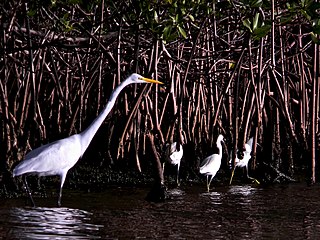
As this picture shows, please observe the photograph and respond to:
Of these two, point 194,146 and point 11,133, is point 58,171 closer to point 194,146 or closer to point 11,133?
point 11,133

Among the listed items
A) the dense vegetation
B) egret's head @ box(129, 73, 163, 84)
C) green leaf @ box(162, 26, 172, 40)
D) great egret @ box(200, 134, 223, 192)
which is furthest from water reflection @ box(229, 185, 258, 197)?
green leaf @ box(162, 26, 172, 40)

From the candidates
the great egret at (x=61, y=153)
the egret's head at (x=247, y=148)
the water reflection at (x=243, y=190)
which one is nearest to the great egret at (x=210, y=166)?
the water reflection at (x=243, y=190)

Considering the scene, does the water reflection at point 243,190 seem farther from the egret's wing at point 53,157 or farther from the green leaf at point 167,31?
the green leaf at point 167,31

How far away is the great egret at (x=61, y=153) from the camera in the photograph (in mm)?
8953

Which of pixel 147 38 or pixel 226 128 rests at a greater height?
pixel 147 38

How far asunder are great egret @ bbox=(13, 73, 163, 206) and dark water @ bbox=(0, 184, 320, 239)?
1.07 feet

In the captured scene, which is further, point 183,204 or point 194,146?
point 194,146

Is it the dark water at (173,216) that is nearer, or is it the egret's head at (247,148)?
the dark water at (173,216)

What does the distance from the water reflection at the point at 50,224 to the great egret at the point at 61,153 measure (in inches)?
15.4

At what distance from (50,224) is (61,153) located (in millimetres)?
1425

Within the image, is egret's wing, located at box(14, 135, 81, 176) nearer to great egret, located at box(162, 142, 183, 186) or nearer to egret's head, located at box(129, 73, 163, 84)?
egret's head, located at box(129, 73, 163, 84)

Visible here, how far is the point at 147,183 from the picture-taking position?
11180 millimetres

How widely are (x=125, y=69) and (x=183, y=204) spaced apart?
3.30m

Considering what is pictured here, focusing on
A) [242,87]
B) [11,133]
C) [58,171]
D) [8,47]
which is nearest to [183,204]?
[58,171]
